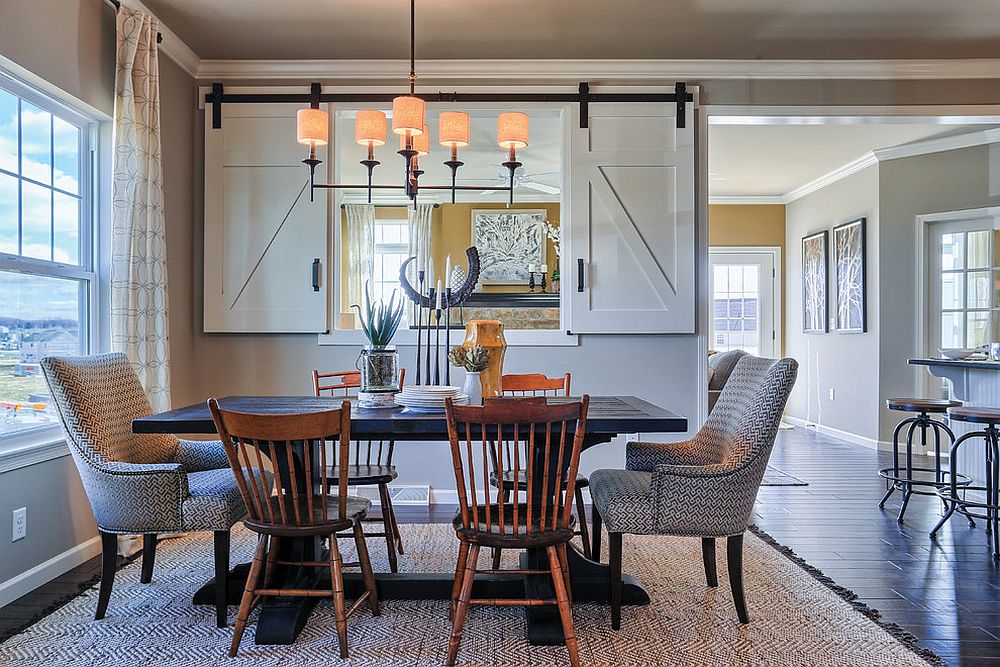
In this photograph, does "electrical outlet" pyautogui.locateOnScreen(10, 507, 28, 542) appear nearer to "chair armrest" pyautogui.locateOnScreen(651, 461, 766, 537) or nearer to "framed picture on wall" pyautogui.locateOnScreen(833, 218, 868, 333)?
"chair armrest" pyautogui.locateOnScreen(651, 461, 766, 537)

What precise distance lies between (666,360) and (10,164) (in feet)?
11.5

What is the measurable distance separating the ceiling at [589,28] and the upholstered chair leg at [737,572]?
2679mm

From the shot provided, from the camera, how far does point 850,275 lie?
278 inches

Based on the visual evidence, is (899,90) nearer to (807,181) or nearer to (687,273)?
(687,273)

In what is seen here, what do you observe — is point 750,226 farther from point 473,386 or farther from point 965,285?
point 473,386

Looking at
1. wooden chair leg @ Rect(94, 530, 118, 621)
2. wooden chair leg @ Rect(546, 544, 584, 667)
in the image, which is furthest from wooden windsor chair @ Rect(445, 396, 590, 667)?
wooden chair leg @ Rect(94, 530, 118, 621)

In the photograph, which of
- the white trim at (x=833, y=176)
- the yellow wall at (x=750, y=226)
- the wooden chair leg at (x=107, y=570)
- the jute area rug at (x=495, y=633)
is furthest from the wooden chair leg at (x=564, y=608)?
the yellow wall at (x=750, y=226)

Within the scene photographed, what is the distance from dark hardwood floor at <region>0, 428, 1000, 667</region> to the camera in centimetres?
255

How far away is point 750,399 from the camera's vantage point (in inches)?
106

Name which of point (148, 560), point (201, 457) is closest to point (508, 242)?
point (201, 457)

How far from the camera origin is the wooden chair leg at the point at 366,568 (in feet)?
7.99

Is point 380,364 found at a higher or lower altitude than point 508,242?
lower

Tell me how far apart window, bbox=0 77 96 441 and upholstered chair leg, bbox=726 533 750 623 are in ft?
9.28

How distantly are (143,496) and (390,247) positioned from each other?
689 centimetres
